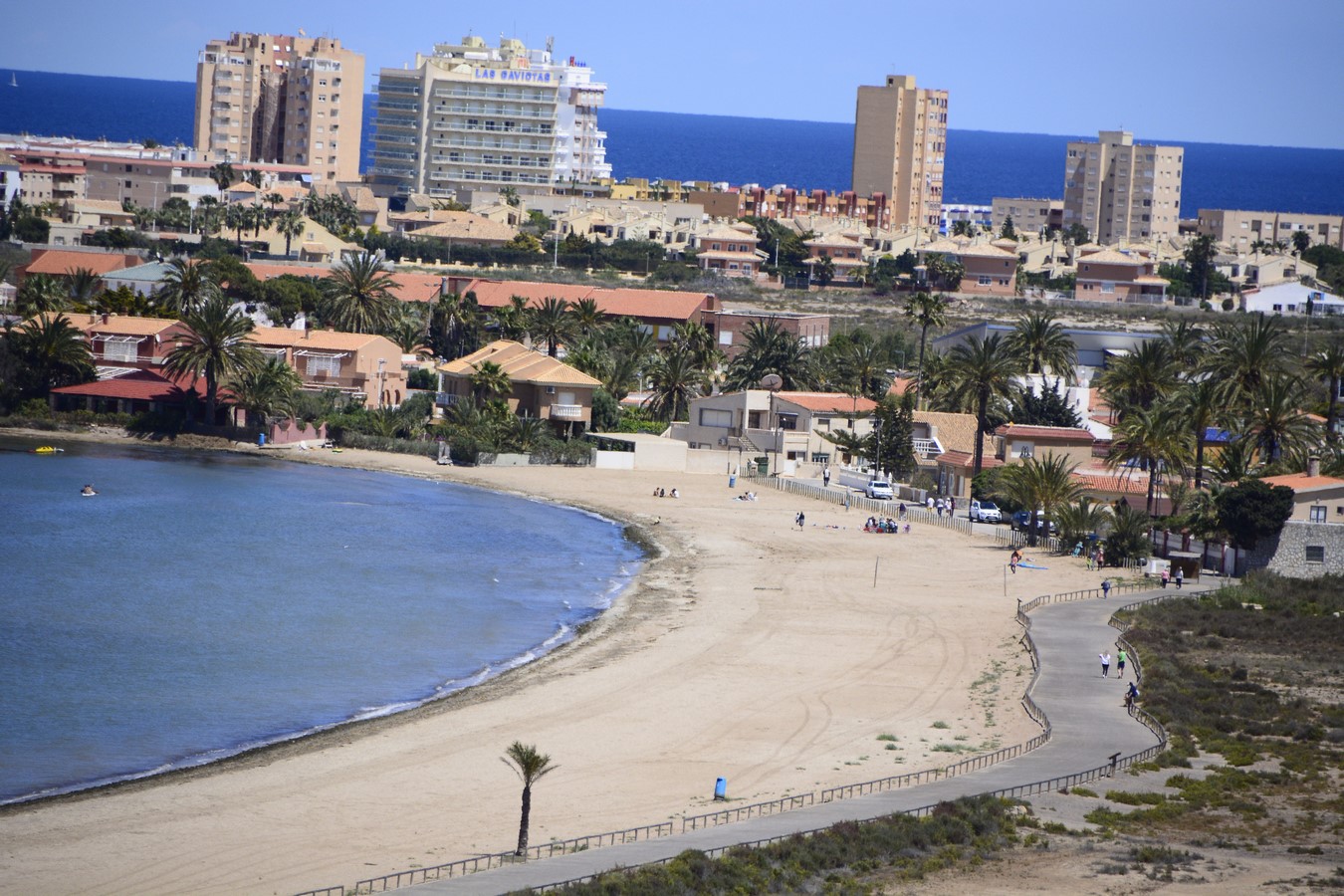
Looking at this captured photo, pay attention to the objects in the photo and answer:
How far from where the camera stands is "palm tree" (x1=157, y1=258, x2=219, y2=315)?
287ft

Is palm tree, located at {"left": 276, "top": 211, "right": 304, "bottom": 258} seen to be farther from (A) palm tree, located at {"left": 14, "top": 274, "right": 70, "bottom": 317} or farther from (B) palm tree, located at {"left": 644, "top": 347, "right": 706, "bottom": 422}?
(B) palm tree, located at {"left": 644, "top": 347, "right": 706, "bottom": 422}

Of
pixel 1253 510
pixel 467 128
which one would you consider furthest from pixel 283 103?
pixel 1253 510

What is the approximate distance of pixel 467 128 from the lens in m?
178

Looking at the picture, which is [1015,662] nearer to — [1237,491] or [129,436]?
[1237,491]

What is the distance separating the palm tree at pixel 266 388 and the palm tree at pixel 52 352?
23.5 ft

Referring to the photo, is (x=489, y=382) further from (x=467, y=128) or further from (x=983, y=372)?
(x=467, y=128)

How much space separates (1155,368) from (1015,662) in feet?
118

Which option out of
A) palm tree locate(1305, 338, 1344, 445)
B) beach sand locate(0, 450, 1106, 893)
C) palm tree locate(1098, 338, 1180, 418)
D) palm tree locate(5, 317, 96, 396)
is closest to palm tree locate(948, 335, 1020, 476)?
palm tree locate(1098, 338, 1180, 418)

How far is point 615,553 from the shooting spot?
194 feet

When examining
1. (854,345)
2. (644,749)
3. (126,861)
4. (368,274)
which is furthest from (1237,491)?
(368,274)

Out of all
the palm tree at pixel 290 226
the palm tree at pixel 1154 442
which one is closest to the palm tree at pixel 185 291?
the palm tree at pixel 290 226

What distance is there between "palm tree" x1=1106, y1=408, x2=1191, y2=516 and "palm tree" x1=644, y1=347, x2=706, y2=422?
24.8 metres

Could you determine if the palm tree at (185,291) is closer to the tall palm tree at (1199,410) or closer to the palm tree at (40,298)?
the palm tree at (40,298)

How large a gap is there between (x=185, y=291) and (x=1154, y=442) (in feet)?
167
